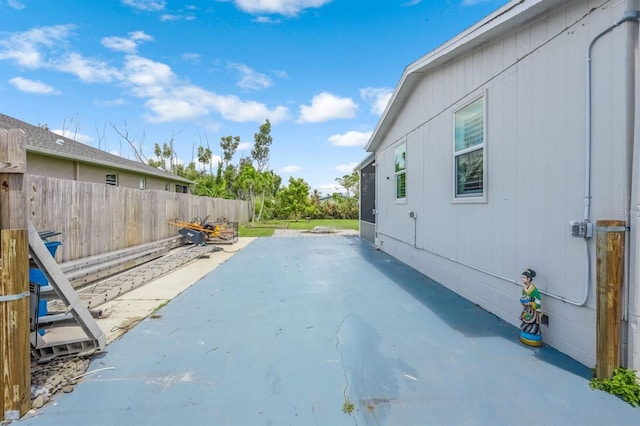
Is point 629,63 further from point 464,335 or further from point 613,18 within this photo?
point 464,335

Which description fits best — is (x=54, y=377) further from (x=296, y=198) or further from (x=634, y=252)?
(x=296, y=198)

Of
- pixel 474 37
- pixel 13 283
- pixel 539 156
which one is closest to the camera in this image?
pixel 13 283

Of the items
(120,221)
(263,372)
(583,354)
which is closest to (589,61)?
(583,354)

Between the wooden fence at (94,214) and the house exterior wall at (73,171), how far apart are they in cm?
341

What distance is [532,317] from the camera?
3.04 m

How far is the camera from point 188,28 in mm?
12578

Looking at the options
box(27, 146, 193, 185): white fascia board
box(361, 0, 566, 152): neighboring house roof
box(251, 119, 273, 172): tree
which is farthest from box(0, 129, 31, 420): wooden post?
box(251, 119, 273, 172): tree

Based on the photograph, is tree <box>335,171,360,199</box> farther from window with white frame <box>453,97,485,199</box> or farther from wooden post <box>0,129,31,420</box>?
wooden post <box>0,129,31,420</box>

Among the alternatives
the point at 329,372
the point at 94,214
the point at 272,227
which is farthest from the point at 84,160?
the point at 329,372

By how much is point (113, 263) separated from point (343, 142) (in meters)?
37.7

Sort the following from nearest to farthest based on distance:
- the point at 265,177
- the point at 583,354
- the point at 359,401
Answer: the point at 359,401, the point at 583,354, the point at 265,177

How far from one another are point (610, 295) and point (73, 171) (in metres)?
13.4

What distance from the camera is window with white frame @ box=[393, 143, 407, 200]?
7.67m

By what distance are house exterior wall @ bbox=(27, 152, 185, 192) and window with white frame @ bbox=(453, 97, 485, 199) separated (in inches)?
427
